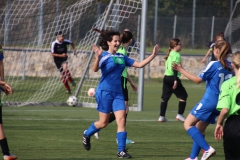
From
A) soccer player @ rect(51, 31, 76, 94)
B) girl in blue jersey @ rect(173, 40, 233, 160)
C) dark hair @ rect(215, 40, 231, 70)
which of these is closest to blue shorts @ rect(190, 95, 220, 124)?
girl in blue jersey @ rect(173, 40, 233, 160)

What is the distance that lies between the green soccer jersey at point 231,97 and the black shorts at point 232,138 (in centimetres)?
9

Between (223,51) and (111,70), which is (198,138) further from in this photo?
(111,70)

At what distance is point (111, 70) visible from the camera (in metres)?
9.11

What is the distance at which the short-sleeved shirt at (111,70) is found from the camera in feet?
29.8

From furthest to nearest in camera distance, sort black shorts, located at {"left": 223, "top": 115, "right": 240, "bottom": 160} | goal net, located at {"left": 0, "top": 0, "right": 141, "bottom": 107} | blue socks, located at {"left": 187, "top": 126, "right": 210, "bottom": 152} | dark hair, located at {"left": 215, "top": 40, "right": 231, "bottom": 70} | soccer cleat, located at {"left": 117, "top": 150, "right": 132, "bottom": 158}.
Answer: goal net, located at {"left": 0, "top": 0, "right": 141, "bottom": 107} → soccer cleat, located at {"left": 117, "top": 150, "right": 132, "bottom": 158} → blue socks, located at {"left": 187, "top": 126, "right": 210, "bottom": 152} → dark hair, located at {"left": 215, "top": 40, "right": 231, "bottom": 70} → black shorts, located at {"left": 223, "top": 115, "right": 240, "bottom": 160}

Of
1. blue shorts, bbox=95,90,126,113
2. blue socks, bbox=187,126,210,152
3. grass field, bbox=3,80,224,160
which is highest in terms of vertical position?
blue shorts, bbox=95,90,126,113

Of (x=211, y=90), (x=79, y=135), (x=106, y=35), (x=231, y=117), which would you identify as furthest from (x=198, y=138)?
(x=79, y=135)

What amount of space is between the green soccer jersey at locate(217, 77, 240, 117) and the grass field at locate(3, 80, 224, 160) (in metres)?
2.34

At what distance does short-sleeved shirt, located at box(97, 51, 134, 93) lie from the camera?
29.8 feet

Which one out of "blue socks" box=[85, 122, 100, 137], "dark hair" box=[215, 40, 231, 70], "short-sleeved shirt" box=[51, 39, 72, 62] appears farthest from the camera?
"short-sleeved shirt" box=[51, 39, 72, 62]

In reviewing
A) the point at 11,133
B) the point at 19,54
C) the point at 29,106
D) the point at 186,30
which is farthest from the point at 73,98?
the point at 186,30

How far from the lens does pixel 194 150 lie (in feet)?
27.6

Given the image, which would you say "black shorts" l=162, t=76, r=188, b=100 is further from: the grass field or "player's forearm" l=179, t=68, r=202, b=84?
"player's forearm" l=179, t=68, r=202, b=84

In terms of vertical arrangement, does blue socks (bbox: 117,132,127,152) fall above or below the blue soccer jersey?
below
